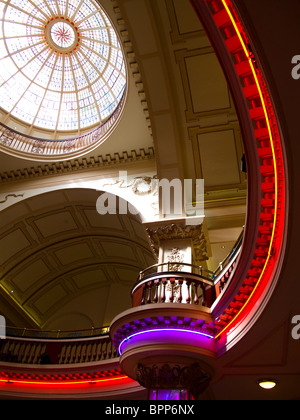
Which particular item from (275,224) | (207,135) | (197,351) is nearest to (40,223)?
(207,135)

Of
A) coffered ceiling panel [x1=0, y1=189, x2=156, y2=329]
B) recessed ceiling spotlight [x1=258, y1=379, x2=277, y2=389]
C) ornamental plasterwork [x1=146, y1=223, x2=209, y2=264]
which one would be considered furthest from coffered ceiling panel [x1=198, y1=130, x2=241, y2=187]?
recessed ceiling spotlight [x1=258, y1=379, x2=277, y2=389]

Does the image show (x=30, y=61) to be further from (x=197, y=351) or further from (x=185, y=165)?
(x=197, y=351)

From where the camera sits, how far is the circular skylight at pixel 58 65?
1234cm

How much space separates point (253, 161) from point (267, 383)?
3.56 metres

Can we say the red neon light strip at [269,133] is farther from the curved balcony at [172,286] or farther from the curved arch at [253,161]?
the curved balcony at [172,286]

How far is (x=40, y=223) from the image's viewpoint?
43.1 feet

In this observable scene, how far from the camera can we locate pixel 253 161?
437 centimetres

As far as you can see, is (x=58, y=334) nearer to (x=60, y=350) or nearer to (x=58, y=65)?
(x=60, y=350)

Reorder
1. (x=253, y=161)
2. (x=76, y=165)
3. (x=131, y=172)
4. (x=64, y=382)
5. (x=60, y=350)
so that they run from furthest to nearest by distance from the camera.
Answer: (x=76, y=165), (x=131, y=172), (x=60, y=350), (x=64, y=382), (x=253, y=161)

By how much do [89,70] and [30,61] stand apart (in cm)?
219

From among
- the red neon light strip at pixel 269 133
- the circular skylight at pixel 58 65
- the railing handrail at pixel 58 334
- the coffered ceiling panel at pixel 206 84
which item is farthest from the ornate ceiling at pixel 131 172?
the red neon light strip at pixel 269 133

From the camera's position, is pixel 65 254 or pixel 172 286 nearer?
pixel 172 286

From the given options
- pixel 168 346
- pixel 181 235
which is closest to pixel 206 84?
pixel 181 235

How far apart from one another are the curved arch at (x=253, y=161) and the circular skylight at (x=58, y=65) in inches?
330
